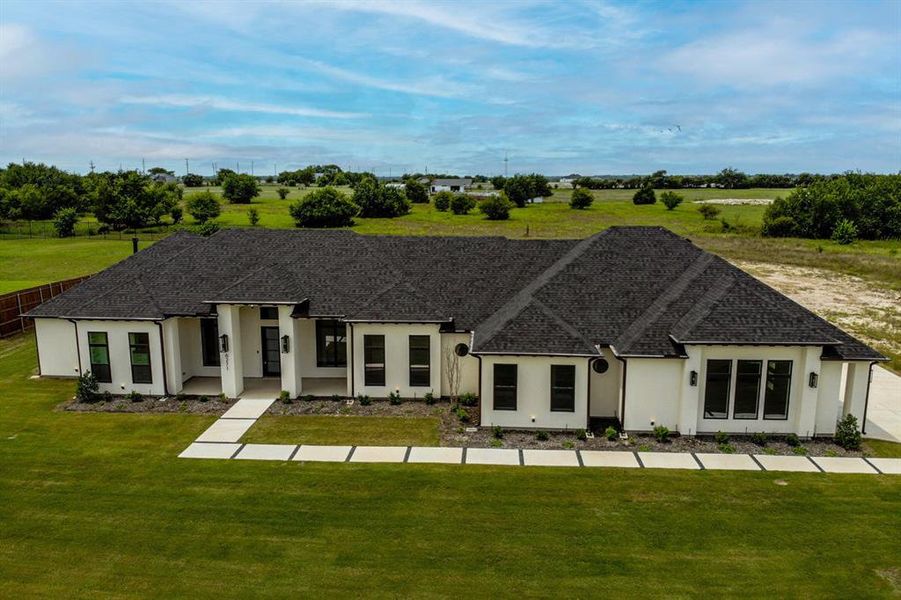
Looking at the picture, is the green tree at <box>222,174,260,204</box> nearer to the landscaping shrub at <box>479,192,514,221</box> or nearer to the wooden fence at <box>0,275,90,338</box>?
the landscaping shrub at <box>479,192,514,221</box>

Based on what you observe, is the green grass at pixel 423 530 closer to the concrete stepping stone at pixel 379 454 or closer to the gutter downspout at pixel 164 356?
the concrete stepping stone at pixel 379 454

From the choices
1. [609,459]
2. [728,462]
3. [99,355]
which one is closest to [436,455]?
[609,459]

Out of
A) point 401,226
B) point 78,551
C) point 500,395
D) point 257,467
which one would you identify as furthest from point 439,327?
point 401,226

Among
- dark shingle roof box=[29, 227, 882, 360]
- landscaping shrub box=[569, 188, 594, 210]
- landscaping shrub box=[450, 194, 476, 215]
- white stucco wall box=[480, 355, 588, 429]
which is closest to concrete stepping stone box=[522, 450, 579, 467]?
white stucco wall box=[480, 355, 588, 429]

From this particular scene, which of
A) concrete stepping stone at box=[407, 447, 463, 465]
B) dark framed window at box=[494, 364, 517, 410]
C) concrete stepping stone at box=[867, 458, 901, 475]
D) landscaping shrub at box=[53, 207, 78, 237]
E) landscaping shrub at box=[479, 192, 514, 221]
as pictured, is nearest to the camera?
concrete stepping stone at box=[867, 458, 901, 475]

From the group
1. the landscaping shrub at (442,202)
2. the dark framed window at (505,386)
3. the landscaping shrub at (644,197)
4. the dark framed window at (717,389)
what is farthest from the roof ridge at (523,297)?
the landscaping shrub at (644,197)

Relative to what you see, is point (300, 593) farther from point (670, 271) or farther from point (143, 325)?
point (670, 271)

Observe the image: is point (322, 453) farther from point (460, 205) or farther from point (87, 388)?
point (460, 205)
